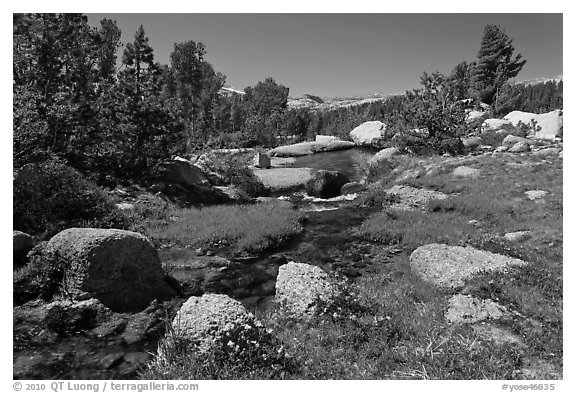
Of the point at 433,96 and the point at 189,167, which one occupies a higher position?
the point at 433,96

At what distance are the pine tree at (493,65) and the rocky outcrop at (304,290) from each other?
77648mm

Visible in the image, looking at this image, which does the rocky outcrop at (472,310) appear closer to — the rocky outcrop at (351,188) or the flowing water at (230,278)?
the flowing water at (230,278)

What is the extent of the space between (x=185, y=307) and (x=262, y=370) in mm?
2360

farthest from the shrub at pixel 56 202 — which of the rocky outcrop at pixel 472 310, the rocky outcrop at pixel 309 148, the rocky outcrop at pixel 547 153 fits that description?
the rocky outcrop at pixel 309 148

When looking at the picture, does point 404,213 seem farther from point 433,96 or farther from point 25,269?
point 433,96

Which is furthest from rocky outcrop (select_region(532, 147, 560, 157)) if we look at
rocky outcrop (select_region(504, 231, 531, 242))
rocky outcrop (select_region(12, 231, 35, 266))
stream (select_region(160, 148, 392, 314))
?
rocky outcrop (select_region(12, 231, 35, 266))

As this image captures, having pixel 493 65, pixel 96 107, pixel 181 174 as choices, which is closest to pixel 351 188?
pixel 181 174

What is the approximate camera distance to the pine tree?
242 ft

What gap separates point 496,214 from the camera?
1814 centimetres

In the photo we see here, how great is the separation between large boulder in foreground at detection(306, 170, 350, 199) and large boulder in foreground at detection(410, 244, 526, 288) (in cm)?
1692

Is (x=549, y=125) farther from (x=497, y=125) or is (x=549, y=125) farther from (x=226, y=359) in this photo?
(x=226, y=359)

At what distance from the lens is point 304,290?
9.80 metres
